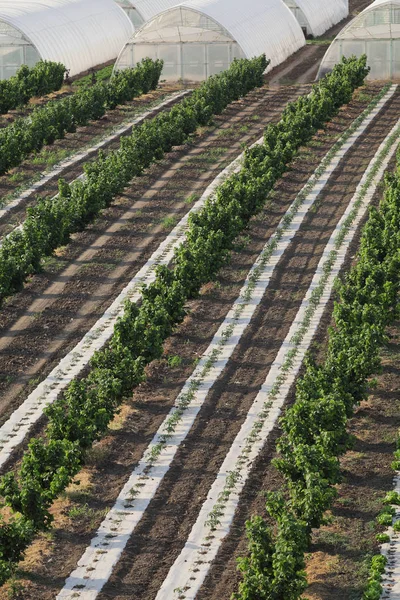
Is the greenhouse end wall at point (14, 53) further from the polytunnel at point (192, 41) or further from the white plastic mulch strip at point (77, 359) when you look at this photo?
the white plastic mulch strip at point (77, 359)

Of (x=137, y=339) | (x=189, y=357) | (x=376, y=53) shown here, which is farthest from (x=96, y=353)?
(x=376, y=53)

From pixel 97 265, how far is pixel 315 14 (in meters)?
53.2

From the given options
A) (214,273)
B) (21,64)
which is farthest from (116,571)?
(21,64)

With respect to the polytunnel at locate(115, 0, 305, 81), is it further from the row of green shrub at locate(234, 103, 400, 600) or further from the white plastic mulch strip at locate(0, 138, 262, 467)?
the row of green shrub at locate(234, 103, 400, 600)

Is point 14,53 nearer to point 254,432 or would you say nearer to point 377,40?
point 377,40

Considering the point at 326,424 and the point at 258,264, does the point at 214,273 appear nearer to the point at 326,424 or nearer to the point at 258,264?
the point at 258,264

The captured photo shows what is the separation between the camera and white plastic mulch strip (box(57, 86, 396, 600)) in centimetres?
2305

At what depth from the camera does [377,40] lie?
6612 centimetres

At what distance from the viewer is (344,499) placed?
25.3 metres

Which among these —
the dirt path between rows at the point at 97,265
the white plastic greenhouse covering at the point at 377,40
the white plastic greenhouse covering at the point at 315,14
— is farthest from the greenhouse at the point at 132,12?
the dirt path between rows at the point at 97,265

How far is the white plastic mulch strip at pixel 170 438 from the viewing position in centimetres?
2305

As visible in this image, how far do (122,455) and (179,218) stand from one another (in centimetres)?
1787

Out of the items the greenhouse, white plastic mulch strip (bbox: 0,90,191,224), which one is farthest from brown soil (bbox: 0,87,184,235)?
the greenhouse

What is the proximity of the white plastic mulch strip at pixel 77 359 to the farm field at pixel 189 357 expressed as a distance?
0.24 feet
